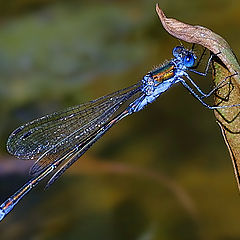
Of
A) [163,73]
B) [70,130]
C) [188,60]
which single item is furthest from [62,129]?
[188,60]

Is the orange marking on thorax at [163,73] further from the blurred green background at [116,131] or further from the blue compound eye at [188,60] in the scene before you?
the blurred green background at [116,131]

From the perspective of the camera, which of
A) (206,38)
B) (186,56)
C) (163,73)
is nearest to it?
(206,38)

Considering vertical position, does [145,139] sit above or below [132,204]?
above

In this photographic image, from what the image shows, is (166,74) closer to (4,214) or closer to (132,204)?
(132,204)

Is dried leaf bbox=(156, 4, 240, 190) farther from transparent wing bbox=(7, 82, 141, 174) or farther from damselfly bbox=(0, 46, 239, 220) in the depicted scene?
transparent wing bbox=(7, 82, 141, 174)

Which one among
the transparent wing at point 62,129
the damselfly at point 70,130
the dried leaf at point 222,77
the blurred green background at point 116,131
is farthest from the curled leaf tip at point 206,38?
the blurred green background at point 116,131

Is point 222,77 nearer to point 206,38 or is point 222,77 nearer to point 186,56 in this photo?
point 206,38

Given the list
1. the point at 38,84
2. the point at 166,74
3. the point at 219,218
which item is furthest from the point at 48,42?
Result: the point at 219,218

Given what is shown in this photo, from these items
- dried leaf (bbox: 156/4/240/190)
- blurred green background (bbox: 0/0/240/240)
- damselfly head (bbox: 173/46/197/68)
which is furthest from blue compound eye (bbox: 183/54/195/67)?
dried leaf (bbox: 156/4/240/190)
